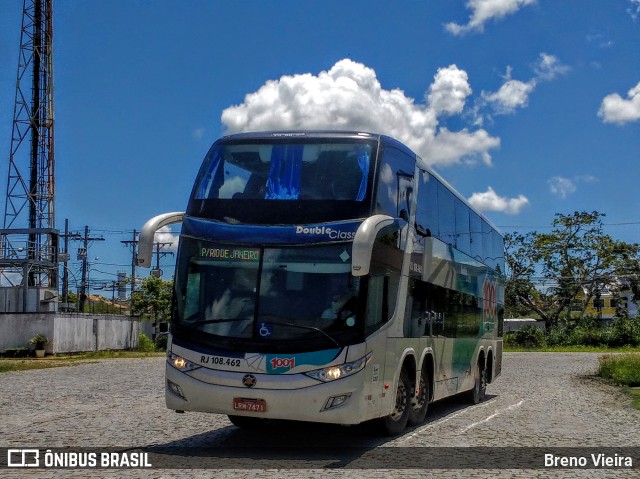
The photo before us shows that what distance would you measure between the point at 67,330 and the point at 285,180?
4034 centimetres

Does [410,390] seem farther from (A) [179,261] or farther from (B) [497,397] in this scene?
(B) [497,397]

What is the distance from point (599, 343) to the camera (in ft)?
228

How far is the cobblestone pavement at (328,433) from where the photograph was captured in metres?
9.42

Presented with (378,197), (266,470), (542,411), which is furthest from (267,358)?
(542,411)

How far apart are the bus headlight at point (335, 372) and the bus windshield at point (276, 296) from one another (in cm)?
29

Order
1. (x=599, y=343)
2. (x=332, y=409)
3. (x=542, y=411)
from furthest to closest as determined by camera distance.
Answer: (x=599, y=343)
(x=542, y=411)
(x=332, y=409)

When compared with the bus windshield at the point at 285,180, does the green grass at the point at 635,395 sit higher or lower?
lower

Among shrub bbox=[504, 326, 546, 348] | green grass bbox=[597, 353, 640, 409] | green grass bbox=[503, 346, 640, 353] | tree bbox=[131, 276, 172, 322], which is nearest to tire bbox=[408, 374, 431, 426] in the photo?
green grass bbox=[597, 353, 640, 409]

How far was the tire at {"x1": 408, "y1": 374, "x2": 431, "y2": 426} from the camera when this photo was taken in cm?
1367

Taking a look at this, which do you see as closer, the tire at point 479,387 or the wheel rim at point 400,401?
the wheel rim at point 400,401

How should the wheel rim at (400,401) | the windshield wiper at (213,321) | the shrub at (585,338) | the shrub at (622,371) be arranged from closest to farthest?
the windshield wiper at (213,321)
the wheel rim at (400,401)
the shrub at (622,371)
the shrub at (585,338)

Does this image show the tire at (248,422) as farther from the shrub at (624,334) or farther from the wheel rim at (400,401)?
the shrub at (624,334)

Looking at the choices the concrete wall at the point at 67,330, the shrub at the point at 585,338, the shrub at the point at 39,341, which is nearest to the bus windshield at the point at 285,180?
the shrub at the point at 39,341

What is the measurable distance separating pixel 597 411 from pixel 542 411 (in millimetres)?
1079
